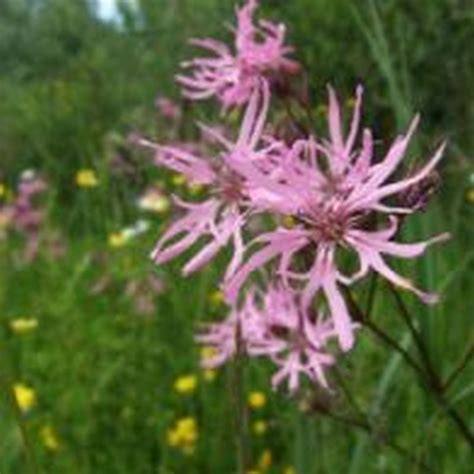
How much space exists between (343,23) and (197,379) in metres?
3.30

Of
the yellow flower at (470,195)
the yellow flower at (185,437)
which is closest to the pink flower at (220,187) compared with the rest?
the yellow flower at (185,437)

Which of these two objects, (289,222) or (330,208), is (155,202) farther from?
(330,208)

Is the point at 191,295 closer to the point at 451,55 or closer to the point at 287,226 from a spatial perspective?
the point at 451,55

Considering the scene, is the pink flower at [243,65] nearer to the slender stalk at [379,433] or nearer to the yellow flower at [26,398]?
the slender stalk at [379,433]

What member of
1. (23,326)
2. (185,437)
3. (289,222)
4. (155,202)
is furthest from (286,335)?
(155,202)

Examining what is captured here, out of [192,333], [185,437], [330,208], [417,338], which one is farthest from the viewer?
[192,333]

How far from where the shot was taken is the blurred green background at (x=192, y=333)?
1.76 metres

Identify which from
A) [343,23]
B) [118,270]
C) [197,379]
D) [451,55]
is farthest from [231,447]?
[343,23]

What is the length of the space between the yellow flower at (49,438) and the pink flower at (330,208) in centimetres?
188

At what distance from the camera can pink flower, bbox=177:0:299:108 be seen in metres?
1.43

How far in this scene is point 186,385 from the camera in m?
3.10

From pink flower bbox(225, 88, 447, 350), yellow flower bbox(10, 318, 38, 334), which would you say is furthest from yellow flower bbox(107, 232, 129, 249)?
pink flower bbox(225, 88, 447, 350)

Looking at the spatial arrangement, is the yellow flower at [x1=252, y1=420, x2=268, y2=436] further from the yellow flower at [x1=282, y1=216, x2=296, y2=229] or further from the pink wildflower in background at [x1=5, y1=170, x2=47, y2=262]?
the yellow flower at [x1=282, y1=216, x2=296, y2=229]

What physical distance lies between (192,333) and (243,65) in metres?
1.91
